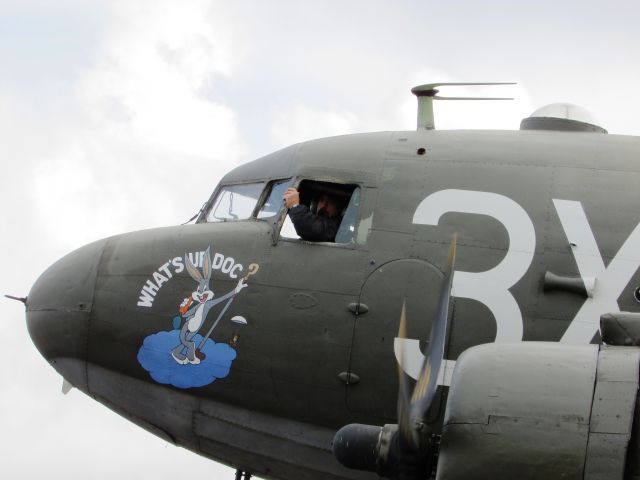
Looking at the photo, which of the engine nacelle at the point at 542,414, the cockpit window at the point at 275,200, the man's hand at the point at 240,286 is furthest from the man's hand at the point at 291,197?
the engine nacelle at the point at 542,414

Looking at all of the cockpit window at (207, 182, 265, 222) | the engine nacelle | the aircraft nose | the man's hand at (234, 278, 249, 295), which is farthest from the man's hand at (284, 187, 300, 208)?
the engine nacelle

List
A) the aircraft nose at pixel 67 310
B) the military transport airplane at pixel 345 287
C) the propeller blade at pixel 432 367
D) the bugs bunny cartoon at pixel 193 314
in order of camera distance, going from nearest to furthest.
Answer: the propeller blade at pixel 432 367 < the military transport airplane at pixel 345 287 < the bugs bunny cartoon at pixel 193 314 < the aircraft nose at pixel 67 310

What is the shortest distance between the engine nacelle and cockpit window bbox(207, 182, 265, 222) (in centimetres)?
524

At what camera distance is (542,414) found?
8383 mm

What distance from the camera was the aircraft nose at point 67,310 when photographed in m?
13.3

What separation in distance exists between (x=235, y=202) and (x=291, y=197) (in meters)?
1.14

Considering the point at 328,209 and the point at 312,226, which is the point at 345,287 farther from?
the point at 328,209

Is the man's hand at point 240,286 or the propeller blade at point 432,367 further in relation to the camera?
the man's hand at point 240,286

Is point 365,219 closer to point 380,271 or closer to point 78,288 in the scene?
point 380,271

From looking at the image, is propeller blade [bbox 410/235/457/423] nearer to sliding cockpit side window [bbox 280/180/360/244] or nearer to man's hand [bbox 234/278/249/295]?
sliding cockpit side window [bbox 280/180/360/244]

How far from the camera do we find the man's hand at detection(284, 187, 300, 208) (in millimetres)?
13055

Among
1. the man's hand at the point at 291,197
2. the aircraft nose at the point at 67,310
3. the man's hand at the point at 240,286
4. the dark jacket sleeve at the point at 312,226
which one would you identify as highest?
the man's hand at the point at 291,197

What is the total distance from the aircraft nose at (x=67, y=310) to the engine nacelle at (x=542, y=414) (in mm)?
5608

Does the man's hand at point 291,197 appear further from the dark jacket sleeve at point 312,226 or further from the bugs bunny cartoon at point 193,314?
the bugs bunny cartoon at point 193,314
